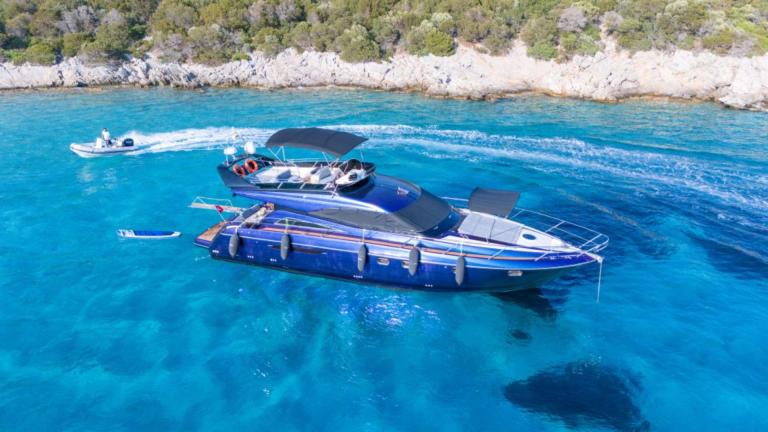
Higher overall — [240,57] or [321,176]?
[240,57]

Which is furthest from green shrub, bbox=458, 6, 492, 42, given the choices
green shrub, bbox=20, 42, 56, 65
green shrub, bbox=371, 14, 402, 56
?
green shrub, bbox=20, 42, 56, 65

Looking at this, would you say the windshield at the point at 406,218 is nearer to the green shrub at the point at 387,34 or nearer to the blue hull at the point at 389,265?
the blue hull at the point at 389,265

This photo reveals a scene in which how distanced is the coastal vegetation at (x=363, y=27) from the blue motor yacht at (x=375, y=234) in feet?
118

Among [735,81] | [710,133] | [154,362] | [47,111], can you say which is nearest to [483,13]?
[735,81]

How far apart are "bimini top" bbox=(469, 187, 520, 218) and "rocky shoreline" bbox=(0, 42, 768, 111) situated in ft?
92.8

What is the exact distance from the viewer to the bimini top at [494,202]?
629 inches

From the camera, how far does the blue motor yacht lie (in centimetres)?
1448

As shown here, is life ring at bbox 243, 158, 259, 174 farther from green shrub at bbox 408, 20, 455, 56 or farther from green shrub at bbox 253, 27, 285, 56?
green shrub at bbox 253, 27, 285, 56

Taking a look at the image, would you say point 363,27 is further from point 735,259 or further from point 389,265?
point 735,259

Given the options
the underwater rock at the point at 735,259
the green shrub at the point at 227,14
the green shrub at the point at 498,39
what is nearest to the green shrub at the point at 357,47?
the green shrub at the point at 498,39

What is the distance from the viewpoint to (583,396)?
12.1 metres

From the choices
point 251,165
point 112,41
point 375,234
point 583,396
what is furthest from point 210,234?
point 112,41

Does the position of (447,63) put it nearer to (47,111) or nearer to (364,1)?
(364,1)

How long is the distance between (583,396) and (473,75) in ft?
128
